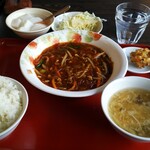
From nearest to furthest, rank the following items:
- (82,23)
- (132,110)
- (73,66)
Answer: (132,110)
(73,66)
(82,23)

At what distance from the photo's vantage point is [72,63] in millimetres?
1518

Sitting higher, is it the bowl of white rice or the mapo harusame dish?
the bowl of white rice

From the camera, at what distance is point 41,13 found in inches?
76.8

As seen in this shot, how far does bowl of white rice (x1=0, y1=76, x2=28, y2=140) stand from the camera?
3.61 ft

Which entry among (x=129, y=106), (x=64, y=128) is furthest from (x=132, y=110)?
(x=64, y=128)

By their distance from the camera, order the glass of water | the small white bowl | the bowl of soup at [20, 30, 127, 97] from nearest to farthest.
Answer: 1. the bowl of soup at [20, 30, 127, 97]
2. the small white bowl
3. the glass of water

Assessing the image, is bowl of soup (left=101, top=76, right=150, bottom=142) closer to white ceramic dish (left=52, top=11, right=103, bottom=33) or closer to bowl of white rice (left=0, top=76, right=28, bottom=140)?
bowl of white rice (left=0, top=76, right=28, bottom=140)

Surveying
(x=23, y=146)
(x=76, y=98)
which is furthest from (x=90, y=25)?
(x=23, y=146)

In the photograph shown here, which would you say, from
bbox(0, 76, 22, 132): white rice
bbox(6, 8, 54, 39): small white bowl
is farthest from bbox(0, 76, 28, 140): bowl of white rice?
bbox(6, 8, 54, 39): small white bowl

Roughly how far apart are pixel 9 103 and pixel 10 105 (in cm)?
2

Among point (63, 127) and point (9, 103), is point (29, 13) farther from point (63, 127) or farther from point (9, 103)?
point (63, 127)

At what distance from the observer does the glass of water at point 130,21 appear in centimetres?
184

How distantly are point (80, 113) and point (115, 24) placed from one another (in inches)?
40.4

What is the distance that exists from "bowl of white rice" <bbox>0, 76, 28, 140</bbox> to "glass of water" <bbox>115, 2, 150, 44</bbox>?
0.96 meters
